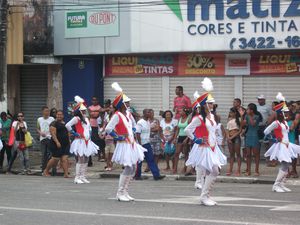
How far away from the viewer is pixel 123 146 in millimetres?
13133

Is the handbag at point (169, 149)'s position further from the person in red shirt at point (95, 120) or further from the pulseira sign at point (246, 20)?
the pulseira sign at point (246, 20)

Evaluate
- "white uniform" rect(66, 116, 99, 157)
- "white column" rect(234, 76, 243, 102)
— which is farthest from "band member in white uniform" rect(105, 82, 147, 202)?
"white column" rect(234, 76, 243, 102)

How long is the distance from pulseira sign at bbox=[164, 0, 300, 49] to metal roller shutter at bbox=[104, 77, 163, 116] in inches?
91.0

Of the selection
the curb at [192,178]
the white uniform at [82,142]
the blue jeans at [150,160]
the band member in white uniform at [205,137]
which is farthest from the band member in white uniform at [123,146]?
the curb at [192,178]

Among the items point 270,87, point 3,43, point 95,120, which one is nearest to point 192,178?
point 95,120

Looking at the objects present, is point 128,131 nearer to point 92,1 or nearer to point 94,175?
point 94,175

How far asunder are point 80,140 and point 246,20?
24.2ft

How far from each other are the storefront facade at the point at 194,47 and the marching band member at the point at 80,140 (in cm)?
652

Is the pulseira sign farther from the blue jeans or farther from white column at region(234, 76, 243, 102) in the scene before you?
the blue jeans

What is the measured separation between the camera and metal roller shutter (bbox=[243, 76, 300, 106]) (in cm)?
2128

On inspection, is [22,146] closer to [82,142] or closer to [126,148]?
[82,142]

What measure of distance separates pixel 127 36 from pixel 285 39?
211 inches

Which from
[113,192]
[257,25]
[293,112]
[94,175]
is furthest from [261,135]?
[113,192]

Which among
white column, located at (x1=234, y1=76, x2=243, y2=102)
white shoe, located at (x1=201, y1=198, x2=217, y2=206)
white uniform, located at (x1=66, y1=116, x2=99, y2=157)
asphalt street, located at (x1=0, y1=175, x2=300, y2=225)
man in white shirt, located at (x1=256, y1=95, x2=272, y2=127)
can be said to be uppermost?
white column, located at (x1=234, y1=76, x2=243, y2=102)
